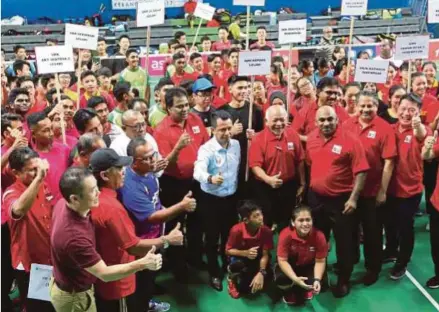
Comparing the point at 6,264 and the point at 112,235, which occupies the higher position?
the point at 112,235

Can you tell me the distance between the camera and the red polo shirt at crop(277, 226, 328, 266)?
15.3 ft

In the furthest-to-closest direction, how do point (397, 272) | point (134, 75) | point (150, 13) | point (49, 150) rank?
point (134, 75)
point (150, 13)
point (397, 272)
point (49, 150)

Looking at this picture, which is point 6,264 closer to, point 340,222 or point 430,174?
point 340,222

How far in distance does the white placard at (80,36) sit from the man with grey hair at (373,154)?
2978 mm

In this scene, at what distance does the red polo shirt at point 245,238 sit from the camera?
16.0ft

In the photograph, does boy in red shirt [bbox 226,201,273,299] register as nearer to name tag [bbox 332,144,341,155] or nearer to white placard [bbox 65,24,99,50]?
name tag [bbox 332,144,341,155]

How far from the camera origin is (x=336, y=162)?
4.60 m

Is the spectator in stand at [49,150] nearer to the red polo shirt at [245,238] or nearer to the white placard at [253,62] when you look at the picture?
the red polo shirt at [245,238]

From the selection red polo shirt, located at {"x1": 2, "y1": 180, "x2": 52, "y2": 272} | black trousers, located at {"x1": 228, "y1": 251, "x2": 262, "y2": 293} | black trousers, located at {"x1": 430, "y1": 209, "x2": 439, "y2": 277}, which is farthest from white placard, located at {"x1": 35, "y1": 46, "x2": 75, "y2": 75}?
black trousers, located at {"x1": 430, "y1": 209, "x2": 439, "y2": 277}

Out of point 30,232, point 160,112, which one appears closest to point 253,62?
point 160,112

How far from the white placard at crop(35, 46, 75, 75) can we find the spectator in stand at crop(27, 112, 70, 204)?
41.2 inches

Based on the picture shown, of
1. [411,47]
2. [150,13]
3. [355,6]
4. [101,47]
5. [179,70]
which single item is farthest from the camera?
[101,47]

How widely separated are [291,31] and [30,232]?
3.83 meters

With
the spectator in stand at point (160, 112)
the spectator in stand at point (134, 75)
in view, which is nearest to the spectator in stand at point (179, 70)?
the spectator in stand at point (134, 75)
